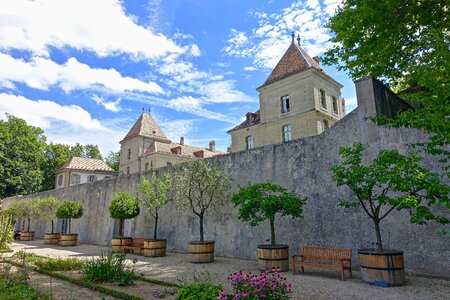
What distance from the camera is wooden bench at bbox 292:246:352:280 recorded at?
22.9 feet

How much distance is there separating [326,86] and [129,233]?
19.4 metres

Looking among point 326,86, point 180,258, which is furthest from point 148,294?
point 326,86

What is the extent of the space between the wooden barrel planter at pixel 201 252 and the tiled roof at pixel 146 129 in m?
30.2

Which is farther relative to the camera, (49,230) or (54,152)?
(54,152)

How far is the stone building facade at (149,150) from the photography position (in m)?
35.9

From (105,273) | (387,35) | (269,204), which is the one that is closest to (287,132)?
(387,35)

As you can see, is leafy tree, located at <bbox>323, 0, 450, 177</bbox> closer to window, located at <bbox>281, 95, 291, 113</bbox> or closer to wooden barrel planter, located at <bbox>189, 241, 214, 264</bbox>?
wooden barrel planter, located at <bbox>189, 241, 214, 264</bbox>

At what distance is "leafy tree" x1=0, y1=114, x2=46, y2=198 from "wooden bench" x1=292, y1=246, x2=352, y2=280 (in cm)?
3429

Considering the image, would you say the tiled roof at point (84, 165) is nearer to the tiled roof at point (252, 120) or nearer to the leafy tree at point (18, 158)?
the leafy tree at point (18, 158)

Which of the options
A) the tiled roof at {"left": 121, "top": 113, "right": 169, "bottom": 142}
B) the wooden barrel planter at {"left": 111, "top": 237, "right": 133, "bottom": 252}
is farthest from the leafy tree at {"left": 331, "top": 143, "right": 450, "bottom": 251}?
the tiled roof at {"left": 121, "top": 113, "right": 169, "bottom": 142}

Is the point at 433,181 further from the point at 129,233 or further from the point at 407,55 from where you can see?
the point at 129,233

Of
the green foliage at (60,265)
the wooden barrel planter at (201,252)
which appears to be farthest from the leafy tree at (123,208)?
the wooden barrel planter at (201,252)

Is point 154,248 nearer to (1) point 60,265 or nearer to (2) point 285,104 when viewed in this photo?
(1) point 60,265

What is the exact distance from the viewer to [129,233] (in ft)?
49.8
